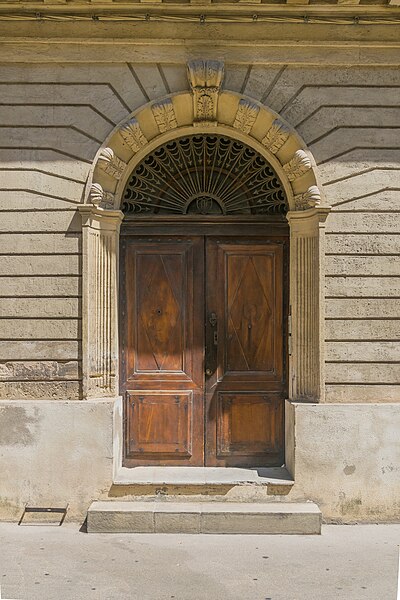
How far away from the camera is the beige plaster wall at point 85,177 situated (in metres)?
7.04

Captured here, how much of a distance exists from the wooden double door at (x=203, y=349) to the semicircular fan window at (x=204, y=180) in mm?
377

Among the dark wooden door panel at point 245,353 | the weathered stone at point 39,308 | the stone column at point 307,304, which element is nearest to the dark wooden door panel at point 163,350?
the dark wooden door panel at point 245,353

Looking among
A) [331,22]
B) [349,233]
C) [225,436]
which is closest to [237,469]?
[225,436]

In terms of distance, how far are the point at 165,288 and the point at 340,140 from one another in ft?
8.48

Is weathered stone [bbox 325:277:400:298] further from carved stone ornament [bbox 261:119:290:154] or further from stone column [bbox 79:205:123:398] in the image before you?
stone column [bbox 79:205:123:398]

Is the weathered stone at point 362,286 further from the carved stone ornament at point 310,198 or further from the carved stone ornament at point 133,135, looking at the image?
the carved stone ornament at point 133,135

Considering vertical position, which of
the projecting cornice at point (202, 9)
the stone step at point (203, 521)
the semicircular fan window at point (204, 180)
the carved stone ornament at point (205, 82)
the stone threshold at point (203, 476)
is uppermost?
the projecting cornice at point (202, 9)

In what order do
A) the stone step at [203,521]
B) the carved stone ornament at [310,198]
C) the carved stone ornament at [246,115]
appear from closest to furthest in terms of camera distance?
the stone step at [203,521]
the carved stone ornament at [310,198]
the carved stone ornament at [246,115]

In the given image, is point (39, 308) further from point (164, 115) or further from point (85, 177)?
point (164, 115)

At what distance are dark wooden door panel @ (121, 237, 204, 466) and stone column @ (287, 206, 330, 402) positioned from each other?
3.53 feet

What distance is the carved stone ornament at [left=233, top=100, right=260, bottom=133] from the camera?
7098 mm

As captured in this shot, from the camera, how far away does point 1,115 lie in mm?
7082

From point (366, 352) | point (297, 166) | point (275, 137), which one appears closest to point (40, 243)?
point (275, 137)

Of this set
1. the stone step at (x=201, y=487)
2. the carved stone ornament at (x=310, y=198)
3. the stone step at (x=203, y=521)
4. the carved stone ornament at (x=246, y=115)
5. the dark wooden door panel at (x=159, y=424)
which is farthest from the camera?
the dark wooden door panel at (x=159, y=424)
